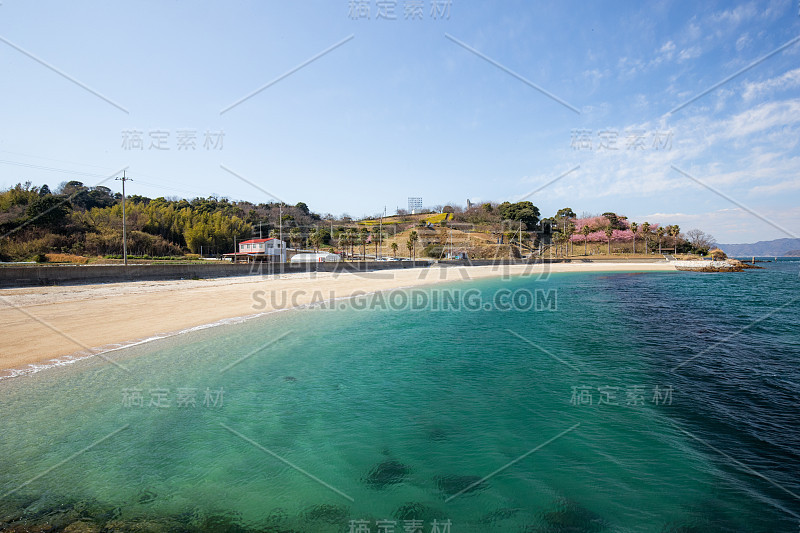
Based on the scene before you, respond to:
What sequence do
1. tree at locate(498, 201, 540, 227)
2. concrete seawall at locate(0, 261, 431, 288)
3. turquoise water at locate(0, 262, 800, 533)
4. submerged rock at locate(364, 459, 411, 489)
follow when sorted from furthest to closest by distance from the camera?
tree at locate(498, 201, 540, 227) → concrete seawall at locate(0, 261, 431, 288) → submerged rock at locate(364, 459, 411, 489) → turquoise water at locate(0, 262, 800, 533)

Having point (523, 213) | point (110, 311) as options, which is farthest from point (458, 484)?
point (523, 213)

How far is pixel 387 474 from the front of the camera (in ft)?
17.0

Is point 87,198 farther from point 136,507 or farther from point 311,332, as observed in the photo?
point 136,507

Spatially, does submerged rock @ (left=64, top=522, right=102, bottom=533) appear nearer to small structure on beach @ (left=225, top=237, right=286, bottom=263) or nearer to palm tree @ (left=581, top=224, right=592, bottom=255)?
small structure on beach @ (left=225, top=237, right=286, bottom=263)

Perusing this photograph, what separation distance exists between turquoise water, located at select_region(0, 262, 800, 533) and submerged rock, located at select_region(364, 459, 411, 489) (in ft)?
0.09

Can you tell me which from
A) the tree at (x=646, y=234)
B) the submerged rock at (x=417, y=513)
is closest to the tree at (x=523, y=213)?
the tree at (x=646, y=234)

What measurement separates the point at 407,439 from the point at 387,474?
40.9 inches

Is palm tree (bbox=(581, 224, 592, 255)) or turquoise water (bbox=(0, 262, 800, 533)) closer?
turquoise water (bbox=(0, 262, 800, 533))

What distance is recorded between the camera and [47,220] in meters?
42.8

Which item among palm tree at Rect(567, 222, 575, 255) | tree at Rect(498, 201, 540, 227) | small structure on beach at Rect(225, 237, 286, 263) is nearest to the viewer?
small structure on beach at Rect(225, 237, 286, 263)

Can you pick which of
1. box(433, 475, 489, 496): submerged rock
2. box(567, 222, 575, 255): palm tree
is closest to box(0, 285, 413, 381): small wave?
box(433, 475, 489, 496): submerged rock

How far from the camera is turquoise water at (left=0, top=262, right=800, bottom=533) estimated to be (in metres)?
4.41

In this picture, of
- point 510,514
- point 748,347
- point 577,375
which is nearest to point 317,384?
point 510,514

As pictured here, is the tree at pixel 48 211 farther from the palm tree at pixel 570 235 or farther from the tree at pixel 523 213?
the palm tree at pixel 570 235
